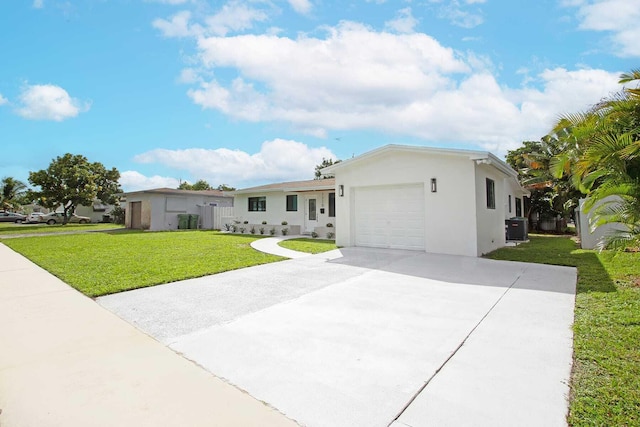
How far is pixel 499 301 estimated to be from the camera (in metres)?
5.25

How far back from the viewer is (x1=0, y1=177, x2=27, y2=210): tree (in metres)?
46.3

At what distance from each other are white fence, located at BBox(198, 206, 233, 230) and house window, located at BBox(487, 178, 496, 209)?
18709 mm

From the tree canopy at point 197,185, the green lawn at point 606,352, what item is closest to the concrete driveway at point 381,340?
the green lawn at point 606,352

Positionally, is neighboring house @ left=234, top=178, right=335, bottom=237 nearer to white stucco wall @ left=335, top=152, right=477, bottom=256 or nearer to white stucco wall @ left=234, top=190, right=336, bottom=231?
white stucco wall @ left=234, top=190, right=336, bottom=231

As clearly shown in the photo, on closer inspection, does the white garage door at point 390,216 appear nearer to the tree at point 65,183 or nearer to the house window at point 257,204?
the house window at point 257,204

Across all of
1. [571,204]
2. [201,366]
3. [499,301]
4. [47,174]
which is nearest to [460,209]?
[499,301]

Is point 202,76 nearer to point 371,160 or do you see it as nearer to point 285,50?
point 285,50

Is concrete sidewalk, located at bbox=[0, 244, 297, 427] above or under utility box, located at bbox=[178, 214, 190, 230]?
under

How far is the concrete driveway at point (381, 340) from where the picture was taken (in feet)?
8.20

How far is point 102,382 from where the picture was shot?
112 inches

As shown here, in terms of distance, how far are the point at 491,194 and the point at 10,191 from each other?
6233cm

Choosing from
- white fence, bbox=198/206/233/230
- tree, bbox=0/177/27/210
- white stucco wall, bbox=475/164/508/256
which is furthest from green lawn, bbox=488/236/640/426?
tree, bbox=0/177/27/210

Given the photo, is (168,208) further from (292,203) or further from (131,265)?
(131,265)

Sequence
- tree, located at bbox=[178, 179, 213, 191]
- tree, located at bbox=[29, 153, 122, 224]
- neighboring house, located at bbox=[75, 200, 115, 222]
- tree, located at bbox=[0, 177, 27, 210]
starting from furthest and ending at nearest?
tree, located at bbox=[178, 179, 213, 191]
tree, located at bbox=[0, 177, 27, 210]
neighboring house, located at bbox=[75, 200, 115, 222]
tree, located at bbox=[29, 153, 122, 224]
